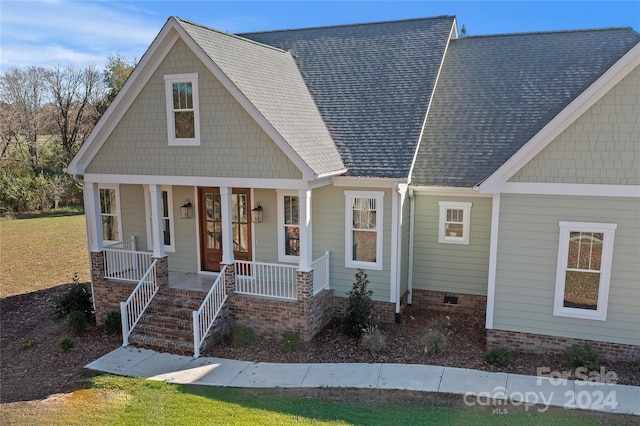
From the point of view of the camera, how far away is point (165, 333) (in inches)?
445

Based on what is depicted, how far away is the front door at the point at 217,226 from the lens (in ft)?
43.6

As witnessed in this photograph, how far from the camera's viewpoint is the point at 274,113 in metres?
11.4

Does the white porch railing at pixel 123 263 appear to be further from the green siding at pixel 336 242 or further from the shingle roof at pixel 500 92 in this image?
the shingle roof at pixel 500 92

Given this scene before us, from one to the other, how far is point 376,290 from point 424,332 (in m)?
1.60

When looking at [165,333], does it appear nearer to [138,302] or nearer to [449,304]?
[138,302]

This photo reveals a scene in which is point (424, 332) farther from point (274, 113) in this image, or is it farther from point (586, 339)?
point (274, 113)

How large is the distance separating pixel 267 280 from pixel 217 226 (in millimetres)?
2613

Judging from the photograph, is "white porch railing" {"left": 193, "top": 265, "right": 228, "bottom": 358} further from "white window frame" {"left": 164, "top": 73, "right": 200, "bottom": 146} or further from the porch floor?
"white window frame" {"left": 164, "top": 73, "right": 200, "bottom": 146}

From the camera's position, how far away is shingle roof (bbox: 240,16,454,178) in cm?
1234

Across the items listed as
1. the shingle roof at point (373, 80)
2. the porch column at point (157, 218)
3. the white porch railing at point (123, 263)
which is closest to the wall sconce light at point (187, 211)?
the porch column at point (157, 218)

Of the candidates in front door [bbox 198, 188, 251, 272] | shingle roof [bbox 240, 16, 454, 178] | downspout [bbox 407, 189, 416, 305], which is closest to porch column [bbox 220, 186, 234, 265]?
front door [bbox 198, 188, 251, 272]

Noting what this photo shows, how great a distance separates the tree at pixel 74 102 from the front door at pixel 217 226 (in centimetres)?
3448

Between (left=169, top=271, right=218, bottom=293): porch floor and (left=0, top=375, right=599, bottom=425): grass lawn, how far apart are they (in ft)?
11.7

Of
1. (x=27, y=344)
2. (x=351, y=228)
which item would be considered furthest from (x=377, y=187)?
(x=27, y=344)
